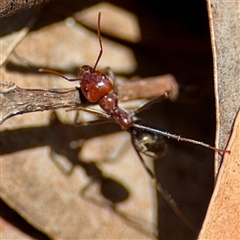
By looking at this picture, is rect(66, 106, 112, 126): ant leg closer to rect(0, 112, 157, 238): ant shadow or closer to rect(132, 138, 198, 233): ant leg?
rect(0, 112, 157, 238): ant shadow

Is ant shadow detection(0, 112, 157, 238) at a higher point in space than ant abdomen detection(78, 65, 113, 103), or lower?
lower

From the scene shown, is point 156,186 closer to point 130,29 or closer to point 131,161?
point 131,161

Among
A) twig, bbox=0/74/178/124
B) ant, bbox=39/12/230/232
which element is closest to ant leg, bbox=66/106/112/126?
ant, bbox=39/12/230/232

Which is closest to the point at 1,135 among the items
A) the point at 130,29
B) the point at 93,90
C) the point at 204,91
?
the point at 93,90

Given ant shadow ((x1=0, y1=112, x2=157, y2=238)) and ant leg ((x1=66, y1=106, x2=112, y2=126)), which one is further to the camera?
ant leg ((x1=66, y1=106, x2=112, y2=126))

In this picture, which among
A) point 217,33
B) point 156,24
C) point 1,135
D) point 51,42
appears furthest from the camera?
point 156,24

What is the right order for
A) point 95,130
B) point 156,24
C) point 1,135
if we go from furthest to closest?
point 156,24
point 95,130
point 1,135

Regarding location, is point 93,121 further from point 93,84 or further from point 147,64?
point 147,64

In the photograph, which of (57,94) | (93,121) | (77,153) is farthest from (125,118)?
(57,94)

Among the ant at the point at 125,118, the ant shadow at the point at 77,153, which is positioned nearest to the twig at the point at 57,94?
the ant at the point at 125,118
